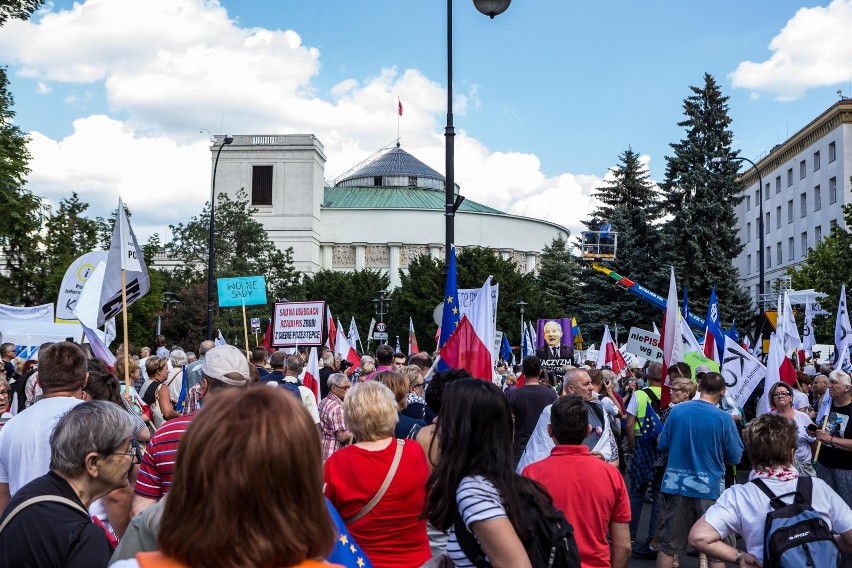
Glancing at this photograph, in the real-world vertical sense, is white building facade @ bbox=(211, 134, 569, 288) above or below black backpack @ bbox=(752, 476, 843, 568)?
above

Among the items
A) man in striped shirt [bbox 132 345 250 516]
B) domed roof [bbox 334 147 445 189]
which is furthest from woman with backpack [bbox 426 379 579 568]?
domed roof [bbox 334 147 445 189]

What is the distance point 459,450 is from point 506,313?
2736 inches

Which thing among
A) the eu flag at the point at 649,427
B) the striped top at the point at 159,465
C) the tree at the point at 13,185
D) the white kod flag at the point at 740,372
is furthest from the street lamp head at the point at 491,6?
the tree at the point at 13,185

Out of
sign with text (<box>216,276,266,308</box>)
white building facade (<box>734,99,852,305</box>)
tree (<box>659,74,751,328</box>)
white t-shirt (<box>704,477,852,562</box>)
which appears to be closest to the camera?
white t-shirt (<box>704,477,852,562</box>)

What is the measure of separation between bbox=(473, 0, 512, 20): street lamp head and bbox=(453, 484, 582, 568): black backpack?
372 inches

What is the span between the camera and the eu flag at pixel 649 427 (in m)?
10.3

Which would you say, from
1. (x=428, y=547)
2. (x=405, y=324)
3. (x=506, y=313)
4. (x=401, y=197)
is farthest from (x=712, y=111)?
(x=401, y=197)

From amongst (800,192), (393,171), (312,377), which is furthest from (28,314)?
(393,171)

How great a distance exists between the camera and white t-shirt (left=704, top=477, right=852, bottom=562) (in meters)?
4.52

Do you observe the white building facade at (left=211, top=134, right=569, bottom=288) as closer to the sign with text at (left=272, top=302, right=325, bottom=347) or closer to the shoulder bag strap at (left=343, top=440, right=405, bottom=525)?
the sign with text at (left=272, top=302, right=325, bottom=347)

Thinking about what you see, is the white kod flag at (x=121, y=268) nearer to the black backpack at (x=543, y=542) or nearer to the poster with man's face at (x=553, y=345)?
the black backpack at (x=543, y=542)

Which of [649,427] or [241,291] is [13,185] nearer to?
[241,291]

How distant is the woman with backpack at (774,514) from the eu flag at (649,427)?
5586mm

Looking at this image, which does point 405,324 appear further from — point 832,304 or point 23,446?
point 23,446
